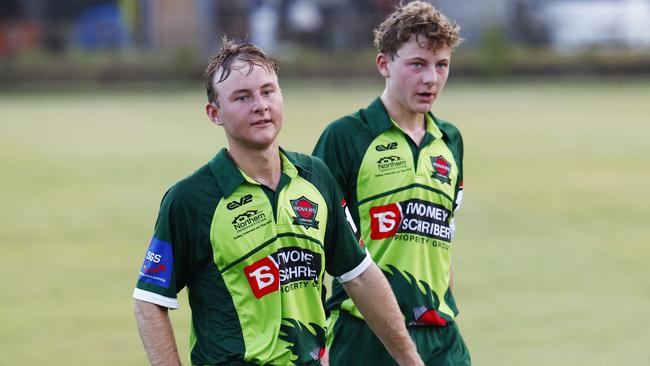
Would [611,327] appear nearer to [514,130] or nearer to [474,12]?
[514,130]

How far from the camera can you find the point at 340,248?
5012 mm

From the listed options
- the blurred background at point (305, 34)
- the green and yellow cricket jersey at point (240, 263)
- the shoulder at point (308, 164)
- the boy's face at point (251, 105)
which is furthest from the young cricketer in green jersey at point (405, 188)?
the blurred background at point (305, 34)

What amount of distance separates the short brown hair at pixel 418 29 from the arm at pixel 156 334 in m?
2.16

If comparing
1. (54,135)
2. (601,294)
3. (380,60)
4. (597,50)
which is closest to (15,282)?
(601,294)

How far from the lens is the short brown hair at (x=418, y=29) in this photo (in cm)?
608

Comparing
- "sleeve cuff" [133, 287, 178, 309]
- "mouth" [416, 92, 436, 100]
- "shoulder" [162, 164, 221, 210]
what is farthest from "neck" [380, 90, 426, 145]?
"sleeve cuff" [133, 287, 178, 309]

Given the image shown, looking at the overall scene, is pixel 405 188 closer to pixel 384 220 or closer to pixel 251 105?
pixel 384 220

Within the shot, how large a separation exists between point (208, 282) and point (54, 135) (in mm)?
23379

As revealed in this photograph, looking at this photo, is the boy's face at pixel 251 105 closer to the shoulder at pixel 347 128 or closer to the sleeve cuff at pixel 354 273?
the sleeve cuff at pixel 354 273

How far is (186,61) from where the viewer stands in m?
42.3

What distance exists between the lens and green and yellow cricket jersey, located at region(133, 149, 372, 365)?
4.68m

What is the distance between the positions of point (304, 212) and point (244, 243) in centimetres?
27

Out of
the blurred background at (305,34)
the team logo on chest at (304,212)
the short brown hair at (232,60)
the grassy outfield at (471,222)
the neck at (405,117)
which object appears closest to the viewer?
the short brown hair at (232,60)

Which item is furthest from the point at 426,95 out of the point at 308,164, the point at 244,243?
the point at 244,243
